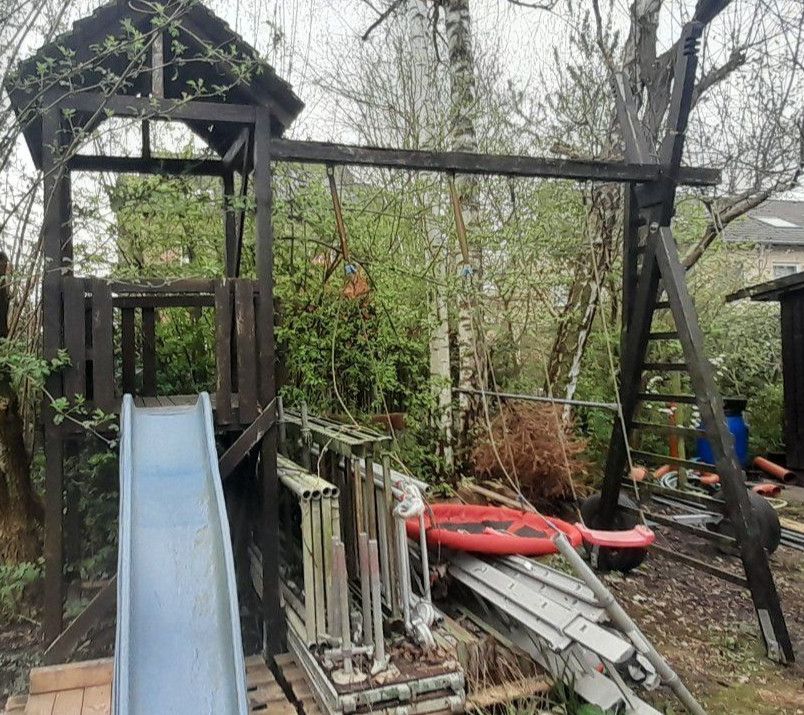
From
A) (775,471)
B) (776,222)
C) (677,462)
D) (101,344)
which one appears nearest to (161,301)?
(101,344)

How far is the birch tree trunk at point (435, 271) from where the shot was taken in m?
6.00

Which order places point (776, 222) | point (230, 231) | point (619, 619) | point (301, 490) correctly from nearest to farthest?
point (619, 619), point (301, 490), point (230, 231), point (776, 222)

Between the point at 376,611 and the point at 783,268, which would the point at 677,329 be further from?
the point at 783,268

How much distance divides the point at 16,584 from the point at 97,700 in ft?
5.03

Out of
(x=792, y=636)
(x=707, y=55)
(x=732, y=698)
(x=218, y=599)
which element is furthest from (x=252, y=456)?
(x=707, y=55)

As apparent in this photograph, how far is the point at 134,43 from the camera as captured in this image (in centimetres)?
327

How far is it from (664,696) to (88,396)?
10.8ft

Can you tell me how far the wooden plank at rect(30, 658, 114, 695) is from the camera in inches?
119

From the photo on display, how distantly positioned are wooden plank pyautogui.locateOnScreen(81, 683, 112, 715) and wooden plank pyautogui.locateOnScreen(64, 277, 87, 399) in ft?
4.44

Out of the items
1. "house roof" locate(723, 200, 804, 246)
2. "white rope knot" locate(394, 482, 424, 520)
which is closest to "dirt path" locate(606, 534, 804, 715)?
"white rope knot" locate(394, 482, 424, 520)

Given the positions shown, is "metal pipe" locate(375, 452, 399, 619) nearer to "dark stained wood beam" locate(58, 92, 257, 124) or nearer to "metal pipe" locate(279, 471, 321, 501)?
"metal pipe" locate(279, 471, 321, 501)

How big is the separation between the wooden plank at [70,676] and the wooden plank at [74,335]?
1.25 metres

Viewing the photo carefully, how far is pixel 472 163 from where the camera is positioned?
12.8 feet

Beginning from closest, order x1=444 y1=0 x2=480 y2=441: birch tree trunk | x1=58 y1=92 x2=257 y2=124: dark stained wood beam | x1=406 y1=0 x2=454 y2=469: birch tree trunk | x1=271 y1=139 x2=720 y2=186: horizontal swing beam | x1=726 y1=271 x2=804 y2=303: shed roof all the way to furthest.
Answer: x1=58 y1=92 x2=257 y2=124: dark stained wood beam, x1=271 y1=139 x2=720 y2=186: horizontal swing beam, x1=406 y1=0 x2=454 y2=469: birch tree trunk, x1=444 y1=0 x2=480 y2=441: birch tree trunk, x1=726 y1=271 x2=804 y2=303: shed roof
